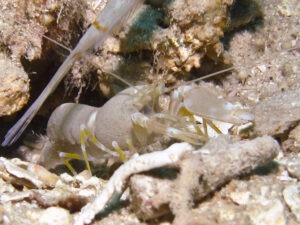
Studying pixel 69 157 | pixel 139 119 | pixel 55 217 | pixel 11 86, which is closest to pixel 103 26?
pixel 139 119

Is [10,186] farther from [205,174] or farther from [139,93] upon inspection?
[205,174]

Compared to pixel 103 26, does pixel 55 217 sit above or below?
below

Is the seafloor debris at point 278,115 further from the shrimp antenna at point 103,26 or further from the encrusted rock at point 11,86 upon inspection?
the encrusted rock at point 11,86

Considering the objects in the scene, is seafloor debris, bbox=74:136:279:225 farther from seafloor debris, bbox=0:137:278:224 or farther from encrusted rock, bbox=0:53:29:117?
encrusted rock, bbox=0:53:29:117

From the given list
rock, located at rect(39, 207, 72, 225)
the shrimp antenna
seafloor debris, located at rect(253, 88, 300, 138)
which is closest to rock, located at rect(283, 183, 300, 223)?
seafloor debris, located at rect(253, 88, 300, 138)

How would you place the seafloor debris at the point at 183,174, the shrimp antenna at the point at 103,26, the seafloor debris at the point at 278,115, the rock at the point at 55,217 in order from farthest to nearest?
the shrimp antenna at the point at 103,26
the seafloor debris at the point at 278,115
the rock at the point at 55,217
the seafloor debris at the point at 183,174

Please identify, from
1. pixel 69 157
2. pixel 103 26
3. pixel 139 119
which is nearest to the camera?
pixel 103 26

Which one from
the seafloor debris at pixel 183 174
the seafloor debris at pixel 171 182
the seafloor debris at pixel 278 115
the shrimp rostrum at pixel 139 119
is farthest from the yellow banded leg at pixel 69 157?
the seafloor debris at pixel 278 115

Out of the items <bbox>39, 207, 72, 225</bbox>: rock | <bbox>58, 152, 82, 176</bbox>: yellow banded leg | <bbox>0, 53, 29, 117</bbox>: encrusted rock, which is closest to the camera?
<bbox>39, 207, 72, 225</bbox>: rock

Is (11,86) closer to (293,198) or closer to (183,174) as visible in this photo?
(183,174)
